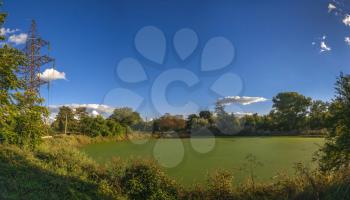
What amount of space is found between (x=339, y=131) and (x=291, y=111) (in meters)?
41.9

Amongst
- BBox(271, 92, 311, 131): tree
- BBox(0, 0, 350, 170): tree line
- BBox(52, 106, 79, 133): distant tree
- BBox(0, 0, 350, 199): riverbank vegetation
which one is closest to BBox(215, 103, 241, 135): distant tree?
BBox(0, 0, 350, 170): tree line

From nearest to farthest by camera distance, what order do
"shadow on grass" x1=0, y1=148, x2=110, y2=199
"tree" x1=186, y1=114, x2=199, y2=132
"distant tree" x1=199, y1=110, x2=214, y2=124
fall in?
"shadow on grass" x1=0, y1=148, x2=110, y2=199, "tree" x1=186, y1=114, x2=199, y2=132, "distant tree" x1=199, y1=110, x2=214, y2=124

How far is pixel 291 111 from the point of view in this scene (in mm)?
43781

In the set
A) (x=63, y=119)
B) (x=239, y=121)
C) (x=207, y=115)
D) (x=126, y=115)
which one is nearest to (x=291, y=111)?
(x=239, y=121)

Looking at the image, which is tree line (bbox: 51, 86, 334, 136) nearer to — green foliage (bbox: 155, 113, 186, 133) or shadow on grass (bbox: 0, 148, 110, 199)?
green foliage (bbox: 155, 113, 186, 133)

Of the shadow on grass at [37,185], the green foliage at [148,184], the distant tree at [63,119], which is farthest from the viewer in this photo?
the distant tree at [63,119]

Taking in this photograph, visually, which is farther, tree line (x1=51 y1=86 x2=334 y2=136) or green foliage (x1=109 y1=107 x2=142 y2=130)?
green foliage (x1=109 y1=107 x2=142 y2=130)

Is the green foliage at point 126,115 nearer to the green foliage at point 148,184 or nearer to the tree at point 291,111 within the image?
the tree at point 291,111

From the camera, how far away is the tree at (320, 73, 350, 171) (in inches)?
193

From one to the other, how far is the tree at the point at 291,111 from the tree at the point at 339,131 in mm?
38680

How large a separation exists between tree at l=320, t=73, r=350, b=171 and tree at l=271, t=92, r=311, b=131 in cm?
3868

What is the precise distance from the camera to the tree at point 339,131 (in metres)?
4.90

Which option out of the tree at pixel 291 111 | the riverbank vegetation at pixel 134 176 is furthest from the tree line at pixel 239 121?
the riverbank vegetation at pixel 134 176

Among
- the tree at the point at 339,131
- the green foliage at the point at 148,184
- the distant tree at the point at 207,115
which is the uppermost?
the distant tree at the point at 207,115
